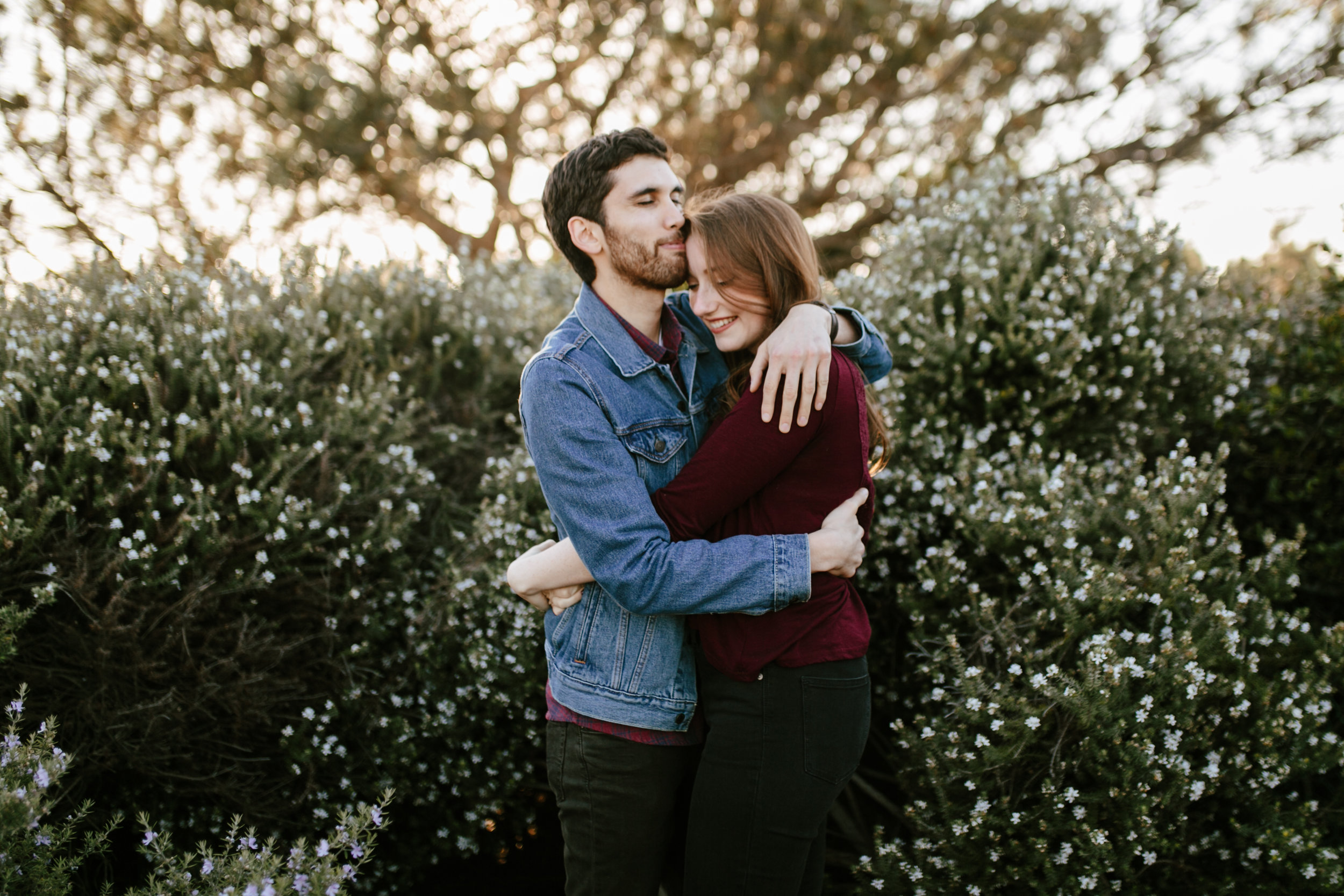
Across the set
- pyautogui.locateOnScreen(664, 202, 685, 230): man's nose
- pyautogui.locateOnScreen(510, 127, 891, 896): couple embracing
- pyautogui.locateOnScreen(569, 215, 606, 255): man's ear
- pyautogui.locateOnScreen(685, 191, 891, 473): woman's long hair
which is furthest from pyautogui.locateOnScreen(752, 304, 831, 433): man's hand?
pyautogui.locateOnScreen(569, 215, 606, 255): man's ear

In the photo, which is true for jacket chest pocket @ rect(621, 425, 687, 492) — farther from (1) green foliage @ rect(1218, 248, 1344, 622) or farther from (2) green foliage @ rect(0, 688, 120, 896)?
(1) green foliage @ rect(1218, 248, 1344, 622)

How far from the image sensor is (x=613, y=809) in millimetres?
2105

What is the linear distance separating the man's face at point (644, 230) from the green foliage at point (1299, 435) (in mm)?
2928

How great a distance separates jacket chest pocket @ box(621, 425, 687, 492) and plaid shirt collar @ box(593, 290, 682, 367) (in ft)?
0.67

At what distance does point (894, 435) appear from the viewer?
3770 mm

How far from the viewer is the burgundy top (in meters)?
2.02

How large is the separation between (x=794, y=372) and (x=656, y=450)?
0.47 meters

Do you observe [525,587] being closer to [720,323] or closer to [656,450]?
[656,450]

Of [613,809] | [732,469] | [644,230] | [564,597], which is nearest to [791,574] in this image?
[732,469]

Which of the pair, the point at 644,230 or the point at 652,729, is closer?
the point at 652,729

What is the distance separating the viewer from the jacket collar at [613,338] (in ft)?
7.42

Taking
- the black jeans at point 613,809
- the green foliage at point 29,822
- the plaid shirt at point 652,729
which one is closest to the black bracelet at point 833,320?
the plaid shirt at point 652,729

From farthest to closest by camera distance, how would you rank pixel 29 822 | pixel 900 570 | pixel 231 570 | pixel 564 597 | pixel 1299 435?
pixel 1299 435, pixel 900 570, pixel 231 570, pixel 564 597, pixel 29 822

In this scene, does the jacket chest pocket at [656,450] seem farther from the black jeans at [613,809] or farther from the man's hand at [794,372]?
the black jeans at [613,809]
